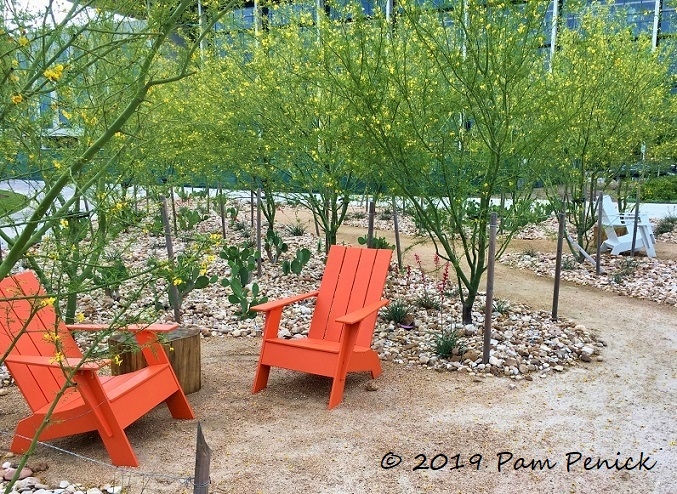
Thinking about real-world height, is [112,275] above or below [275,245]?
above

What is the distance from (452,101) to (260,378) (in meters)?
2.60

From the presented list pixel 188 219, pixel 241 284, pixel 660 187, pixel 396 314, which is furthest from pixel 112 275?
pixel 660 187

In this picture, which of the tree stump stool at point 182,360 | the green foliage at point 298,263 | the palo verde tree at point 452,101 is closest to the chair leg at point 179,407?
the tree stump stool at point 182,360

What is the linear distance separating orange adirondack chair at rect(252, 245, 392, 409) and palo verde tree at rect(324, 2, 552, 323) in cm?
87

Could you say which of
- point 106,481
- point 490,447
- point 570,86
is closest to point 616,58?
point 570,86

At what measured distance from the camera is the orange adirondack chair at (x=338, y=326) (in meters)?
3.96

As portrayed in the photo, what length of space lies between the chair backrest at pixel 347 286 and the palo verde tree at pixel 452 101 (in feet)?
2.66

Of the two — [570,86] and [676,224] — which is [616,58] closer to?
[570,86]

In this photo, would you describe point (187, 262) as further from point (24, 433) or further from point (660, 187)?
point (660, 187)

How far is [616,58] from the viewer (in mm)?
7688

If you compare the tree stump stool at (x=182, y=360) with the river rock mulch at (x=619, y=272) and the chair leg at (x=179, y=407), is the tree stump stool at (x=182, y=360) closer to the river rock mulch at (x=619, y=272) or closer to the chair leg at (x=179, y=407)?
the chair leg at (x=179, y=407)

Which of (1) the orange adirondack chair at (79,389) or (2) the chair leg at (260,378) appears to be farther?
(2) the chair leg at (260,378)

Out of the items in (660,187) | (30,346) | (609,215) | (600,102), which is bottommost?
(30,346)

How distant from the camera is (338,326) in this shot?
4648mm
